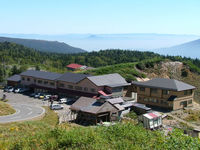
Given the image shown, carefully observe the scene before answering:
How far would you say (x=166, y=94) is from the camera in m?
37.7

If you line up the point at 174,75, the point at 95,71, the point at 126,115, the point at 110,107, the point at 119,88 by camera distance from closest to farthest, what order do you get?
1. the point at 110,107
2. the point at 126,115
3. the point at 119,88
4. the point at 95,71
5. the point at 174,75

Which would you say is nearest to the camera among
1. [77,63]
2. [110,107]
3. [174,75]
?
[110,107]

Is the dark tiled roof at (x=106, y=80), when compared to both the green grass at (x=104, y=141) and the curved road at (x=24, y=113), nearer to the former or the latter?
the curved road at (x=24, y=113)

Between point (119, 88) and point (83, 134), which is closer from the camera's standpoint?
point (83, 134)

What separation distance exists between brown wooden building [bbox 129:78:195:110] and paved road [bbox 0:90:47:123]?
16.3m

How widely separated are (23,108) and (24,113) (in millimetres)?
3259

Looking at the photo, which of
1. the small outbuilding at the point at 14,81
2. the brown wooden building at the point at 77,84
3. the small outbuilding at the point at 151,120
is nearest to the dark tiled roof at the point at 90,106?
the small outbuilding at the point at 151,120

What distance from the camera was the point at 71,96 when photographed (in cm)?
4259

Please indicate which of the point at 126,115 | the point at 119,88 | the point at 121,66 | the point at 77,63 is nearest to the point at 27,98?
the point at 119,88

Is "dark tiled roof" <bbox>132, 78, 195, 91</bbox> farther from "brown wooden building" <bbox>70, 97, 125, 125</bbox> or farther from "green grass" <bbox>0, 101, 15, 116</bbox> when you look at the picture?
"green grass" <bbox>0, 101, 15, 116</bbox>

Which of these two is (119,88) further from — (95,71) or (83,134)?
(83,134)

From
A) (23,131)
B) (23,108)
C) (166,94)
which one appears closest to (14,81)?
(23,108)

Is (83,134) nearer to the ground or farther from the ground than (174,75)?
farther from the ground

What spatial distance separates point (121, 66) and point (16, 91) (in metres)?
30.3
